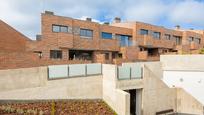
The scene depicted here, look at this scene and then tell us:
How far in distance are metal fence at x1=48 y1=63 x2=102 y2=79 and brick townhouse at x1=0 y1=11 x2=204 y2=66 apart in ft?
7.71

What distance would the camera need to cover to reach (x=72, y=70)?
17.7 metres

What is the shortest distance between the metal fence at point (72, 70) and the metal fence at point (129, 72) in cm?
184

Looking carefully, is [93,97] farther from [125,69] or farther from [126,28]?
[126,28]

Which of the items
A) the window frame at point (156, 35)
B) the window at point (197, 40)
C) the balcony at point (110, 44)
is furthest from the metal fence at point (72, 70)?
the window at point (197, 40)

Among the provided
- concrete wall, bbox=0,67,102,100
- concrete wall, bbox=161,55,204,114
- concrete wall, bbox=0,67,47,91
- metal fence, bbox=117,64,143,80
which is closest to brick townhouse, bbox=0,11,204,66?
concrete wall, bbox=0,67,47,91

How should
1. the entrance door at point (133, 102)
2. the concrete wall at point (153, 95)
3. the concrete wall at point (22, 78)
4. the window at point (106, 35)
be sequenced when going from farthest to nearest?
the window at point (106, 35), the entrance door at point (133, 102), the concrete wall at point (153, 95), the concrete wall at point (22, 78)

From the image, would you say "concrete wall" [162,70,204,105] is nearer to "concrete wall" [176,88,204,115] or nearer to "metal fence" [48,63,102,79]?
"concrete wall" [176,88,204,115]

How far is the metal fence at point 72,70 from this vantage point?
16750mm

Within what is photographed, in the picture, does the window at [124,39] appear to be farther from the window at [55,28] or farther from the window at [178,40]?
the window at [178,40]

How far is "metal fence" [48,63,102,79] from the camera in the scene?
16750mm

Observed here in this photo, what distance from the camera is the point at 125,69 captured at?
19.2 m

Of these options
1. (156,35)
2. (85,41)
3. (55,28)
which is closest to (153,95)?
(85,41)

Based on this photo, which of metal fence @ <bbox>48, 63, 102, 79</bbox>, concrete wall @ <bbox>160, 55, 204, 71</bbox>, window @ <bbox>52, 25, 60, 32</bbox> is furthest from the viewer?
concrete wall @ <bbox>160, 55, 204, 71</bbox>

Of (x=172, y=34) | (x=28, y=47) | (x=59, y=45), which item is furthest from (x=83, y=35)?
(x=172, y=34)
